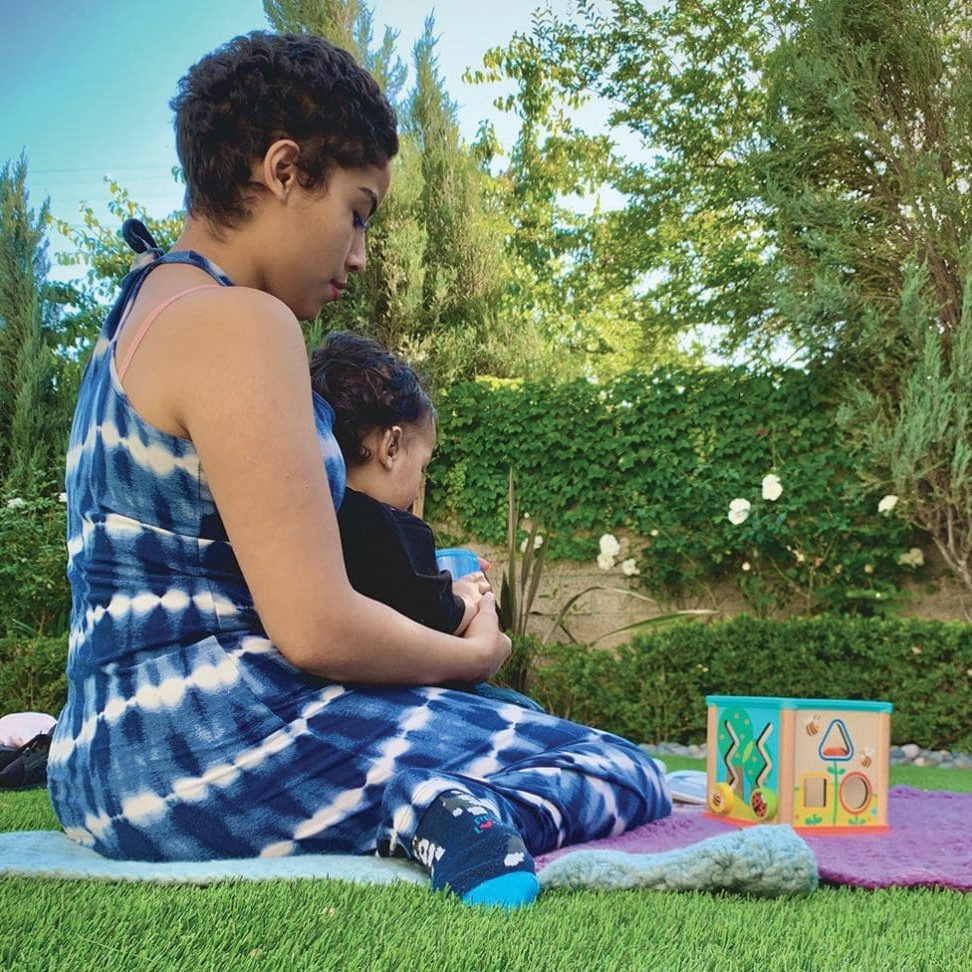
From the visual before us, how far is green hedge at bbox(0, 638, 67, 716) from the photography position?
21.1 feet

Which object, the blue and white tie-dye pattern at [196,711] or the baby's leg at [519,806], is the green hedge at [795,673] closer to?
the baby's leg at [519,806]

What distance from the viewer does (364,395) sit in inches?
96.0

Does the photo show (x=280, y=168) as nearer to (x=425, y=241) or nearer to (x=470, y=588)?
(x=470, y=588)

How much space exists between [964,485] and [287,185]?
6655mm

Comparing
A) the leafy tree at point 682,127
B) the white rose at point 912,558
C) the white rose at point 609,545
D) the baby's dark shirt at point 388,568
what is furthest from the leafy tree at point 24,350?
the leafy tree at point 682,127

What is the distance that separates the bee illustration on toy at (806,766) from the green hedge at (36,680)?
472 cm

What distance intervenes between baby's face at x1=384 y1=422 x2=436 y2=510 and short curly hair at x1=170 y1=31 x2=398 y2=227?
2.48 feet

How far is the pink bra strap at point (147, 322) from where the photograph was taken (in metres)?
1.75

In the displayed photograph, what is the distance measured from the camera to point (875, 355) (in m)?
8.02

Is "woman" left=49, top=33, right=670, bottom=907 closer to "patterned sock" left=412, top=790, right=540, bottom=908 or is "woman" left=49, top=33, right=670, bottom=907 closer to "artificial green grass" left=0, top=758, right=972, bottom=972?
"patterned sock" left=412, top=790, right=540, bottom=908

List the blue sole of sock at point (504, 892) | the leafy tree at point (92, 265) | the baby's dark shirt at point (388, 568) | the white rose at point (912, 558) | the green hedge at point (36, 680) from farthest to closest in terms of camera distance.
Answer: the leafy tree at point (92, 265) < the white rose at point (912, 558) < the green hedge at point (36, 680) < the baby's dark shirt at point (388, 568) < the blue sole of sock at point (504, 892)

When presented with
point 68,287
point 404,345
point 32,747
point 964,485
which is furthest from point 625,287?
point 32,747

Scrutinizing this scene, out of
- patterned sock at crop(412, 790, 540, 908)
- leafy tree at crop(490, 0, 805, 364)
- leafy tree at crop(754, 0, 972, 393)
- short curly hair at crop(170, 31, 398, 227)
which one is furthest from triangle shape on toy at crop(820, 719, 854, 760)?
leafy tree at crop(490, 0, 805, 364)

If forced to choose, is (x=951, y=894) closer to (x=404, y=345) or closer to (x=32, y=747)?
(x=32, y=747)
